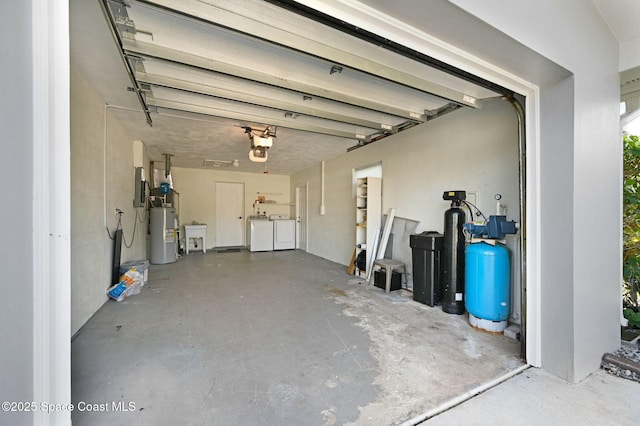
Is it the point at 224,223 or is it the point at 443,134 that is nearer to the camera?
the point at 443,134

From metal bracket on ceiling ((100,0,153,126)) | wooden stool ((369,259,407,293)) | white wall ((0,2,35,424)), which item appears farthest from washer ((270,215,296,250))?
white wall ((0,2,35,424))

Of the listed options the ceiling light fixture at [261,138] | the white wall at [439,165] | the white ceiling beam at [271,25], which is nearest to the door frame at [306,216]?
the white wall at [439,165]

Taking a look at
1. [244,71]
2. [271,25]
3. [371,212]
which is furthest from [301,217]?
[271,25]

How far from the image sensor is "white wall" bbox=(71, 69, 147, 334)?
2326 mm

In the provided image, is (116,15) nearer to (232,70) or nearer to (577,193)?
(232,70)

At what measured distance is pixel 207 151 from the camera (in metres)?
5.27

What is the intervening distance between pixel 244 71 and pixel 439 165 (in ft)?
8.80

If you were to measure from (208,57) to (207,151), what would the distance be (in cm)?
351

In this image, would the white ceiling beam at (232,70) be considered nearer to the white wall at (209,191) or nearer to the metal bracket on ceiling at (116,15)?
the metal bracket on ceiling at (116,15)

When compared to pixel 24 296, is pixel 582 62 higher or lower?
higher

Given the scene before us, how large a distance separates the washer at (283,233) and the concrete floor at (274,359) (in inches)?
158

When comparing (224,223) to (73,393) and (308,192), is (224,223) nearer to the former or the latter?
(308,192)

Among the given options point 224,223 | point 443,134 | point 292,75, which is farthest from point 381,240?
point 224,223

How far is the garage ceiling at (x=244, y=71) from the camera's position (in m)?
1.61
